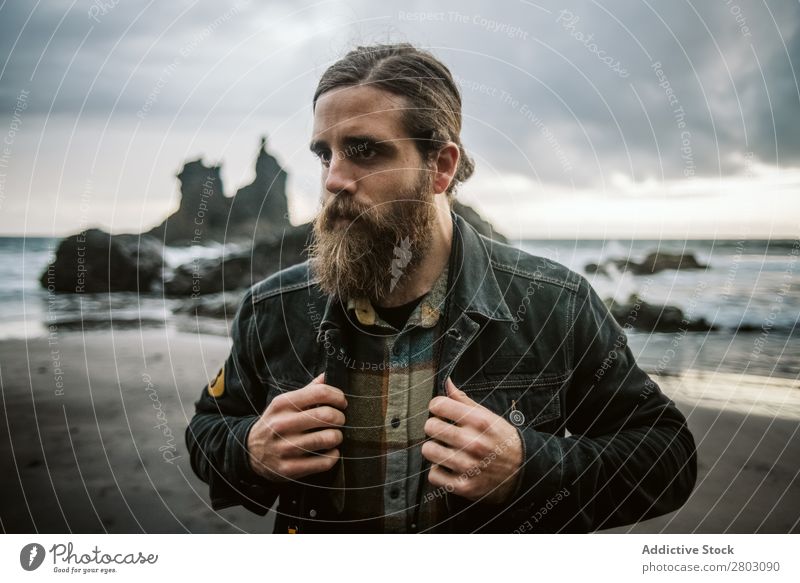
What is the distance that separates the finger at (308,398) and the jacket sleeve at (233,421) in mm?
123

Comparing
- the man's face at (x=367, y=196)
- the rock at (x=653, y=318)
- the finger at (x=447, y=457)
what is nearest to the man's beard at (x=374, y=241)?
the man's face at (x=367, y=196)

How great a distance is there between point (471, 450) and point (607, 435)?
343mm

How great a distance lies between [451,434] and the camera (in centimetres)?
125

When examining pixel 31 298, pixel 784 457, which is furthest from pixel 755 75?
pixel 31 298

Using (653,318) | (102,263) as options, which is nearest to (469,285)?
(653,318)

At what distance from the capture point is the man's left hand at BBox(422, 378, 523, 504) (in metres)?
1.23

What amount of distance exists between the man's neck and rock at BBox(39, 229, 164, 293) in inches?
26.7

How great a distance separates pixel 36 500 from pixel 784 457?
2.03m

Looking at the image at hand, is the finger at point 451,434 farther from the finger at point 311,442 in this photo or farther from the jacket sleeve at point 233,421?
the jacket sleeve at point 233,421

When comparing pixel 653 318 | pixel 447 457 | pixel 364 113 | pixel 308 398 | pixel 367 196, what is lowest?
pixel 447 457

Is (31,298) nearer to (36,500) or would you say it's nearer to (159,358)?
(159,358)

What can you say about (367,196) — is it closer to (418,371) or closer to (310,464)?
(418,371)

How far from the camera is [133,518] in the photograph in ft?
5.16

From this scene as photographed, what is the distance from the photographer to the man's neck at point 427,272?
1.35 meters
